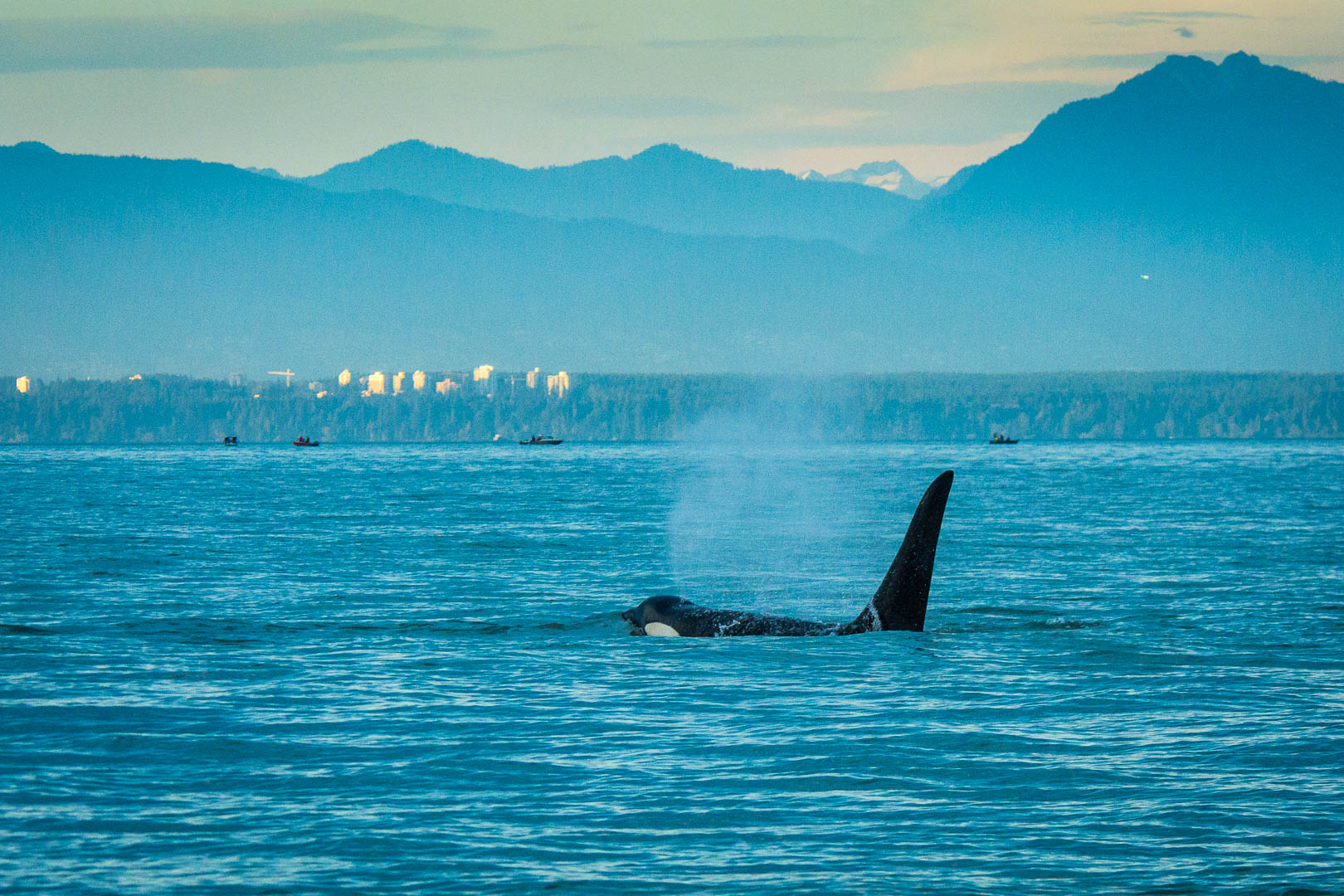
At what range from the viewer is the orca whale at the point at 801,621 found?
88.8 ft

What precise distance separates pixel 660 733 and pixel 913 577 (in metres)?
8.68

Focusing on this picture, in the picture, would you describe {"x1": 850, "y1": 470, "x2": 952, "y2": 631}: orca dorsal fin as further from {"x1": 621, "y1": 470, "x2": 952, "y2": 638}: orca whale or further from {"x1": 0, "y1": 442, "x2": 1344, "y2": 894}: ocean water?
{"x1": 0, "y1": 442, "x2": 1344, "y2": 894}: ocean water

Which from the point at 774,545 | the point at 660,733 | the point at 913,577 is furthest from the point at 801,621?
the point at 774,545

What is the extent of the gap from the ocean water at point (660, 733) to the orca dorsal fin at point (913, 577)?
0.45m

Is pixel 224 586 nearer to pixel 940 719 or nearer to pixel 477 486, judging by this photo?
pixel 940 719

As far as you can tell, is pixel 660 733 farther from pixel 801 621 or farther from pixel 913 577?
pixel 801 621

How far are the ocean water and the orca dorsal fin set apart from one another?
451 millimetres

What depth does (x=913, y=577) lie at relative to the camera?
26.9m

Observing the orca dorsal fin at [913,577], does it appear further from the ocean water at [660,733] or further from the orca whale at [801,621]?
the ocean water at [660,733]

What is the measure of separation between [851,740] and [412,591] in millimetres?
23045

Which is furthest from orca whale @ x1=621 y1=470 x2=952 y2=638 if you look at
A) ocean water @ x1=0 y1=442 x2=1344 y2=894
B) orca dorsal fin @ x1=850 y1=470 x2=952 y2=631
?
ocean water @ x1=0 y1=442 x2=1344 y2=894

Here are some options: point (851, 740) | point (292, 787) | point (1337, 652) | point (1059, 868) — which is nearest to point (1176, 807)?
point (1059, 868)

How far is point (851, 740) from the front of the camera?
1927cm

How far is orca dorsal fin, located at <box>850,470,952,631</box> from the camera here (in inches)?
1016
